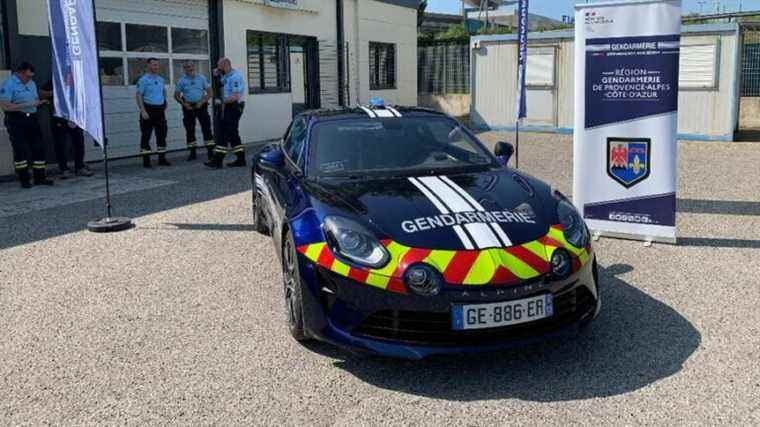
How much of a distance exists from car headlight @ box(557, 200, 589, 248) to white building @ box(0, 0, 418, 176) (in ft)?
31.2

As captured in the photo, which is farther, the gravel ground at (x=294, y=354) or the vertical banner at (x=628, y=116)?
the vertical banner at (x=628, y=116)

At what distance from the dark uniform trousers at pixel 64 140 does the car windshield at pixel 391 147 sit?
7297mm

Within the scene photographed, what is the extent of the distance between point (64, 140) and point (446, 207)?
902cm

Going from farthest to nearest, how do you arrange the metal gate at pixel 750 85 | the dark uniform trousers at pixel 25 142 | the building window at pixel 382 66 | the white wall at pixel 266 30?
the building window at pixel 382 66
the metal gate at pixel 750 85
the white wall at pixel 266 30
the dark uniform trousers at pixel 25 142

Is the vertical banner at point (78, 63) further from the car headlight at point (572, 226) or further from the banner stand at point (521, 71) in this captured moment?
the car headlight at point (572, 226)

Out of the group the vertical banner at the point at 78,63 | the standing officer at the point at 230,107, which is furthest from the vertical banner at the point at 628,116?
the standing officer at the point at 230,107

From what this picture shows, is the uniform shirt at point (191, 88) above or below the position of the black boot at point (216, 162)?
above

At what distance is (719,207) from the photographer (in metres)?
8.16

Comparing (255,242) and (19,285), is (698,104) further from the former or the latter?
(19,285)

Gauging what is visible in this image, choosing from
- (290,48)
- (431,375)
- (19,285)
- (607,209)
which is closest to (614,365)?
(431,375)

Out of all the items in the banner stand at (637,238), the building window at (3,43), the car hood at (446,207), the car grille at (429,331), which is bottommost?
the banner stand at (637,238)

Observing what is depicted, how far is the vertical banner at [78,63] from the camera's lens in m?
7.44

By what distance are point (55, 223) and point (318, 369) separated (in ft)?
17.4

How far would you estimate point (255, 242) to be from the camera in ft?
22.4
